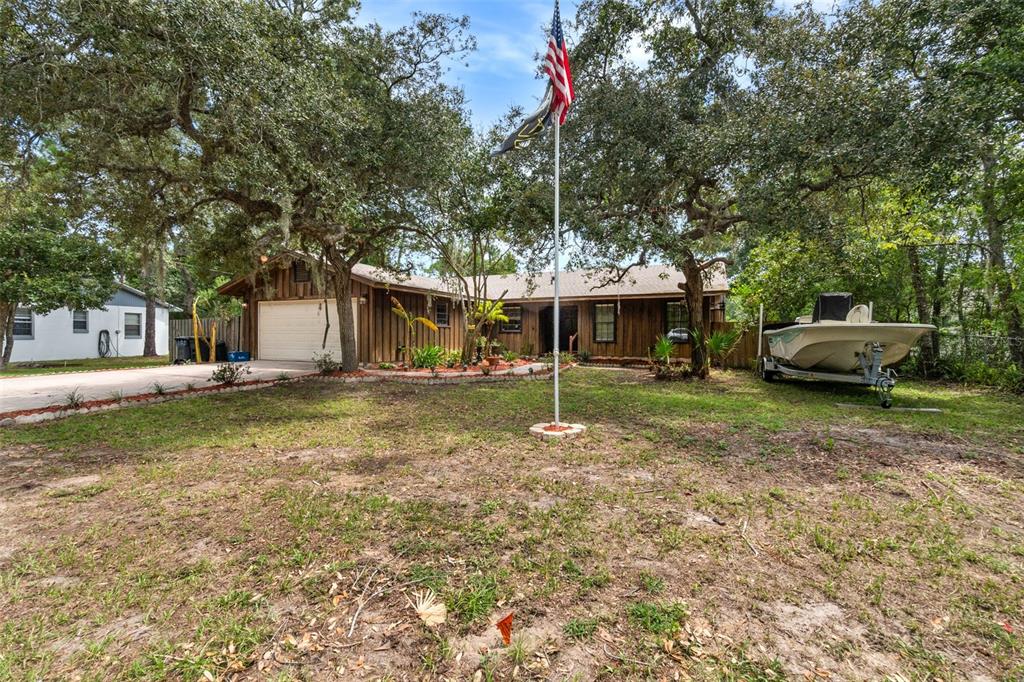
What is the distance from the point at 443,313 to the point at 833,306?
12.1 m

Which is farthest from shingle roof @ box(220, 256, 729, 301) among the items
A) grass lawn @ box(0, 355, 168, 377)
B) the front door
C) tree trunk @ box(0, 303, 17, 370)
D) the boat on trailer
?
tree trunk @ box(0, 303, 17, 370)

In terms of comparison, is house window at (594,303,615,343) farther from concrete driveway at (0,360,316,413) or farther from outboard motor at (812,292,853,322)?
concrete driveway at (0,360,316,413)

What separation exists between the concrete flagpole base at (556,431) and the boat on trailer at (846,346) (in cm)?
520

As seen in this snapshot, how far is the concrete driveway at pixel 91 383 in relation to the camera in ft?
24.0

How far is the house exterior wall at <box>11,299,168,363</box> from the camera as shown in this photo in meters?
17.3

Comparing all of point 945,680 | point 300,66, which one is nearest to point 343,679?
point 945,680

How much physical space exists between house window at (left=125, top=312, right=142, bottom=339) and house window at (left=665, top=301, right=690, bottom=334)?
24404mm

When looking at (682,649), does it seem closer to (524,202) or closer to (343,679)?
(343,679)

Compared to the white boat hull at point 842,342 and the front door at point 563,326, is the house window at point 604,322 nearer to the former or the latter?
the front door at point 563,326

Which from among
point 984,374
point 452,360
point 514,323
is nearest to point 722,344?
point 984,374

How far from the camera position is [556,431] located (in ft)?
17.7

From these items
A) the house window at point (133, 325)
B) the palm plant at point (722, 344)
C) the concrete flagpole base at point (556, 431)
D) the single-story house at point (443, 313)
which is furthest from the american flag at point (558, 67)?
the house window at point (133, 325)

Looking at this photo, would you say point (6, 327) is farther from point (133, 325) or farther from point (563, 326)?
point (563, 326)

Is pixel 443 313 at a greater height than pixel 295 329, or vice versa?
pixel 443 313
